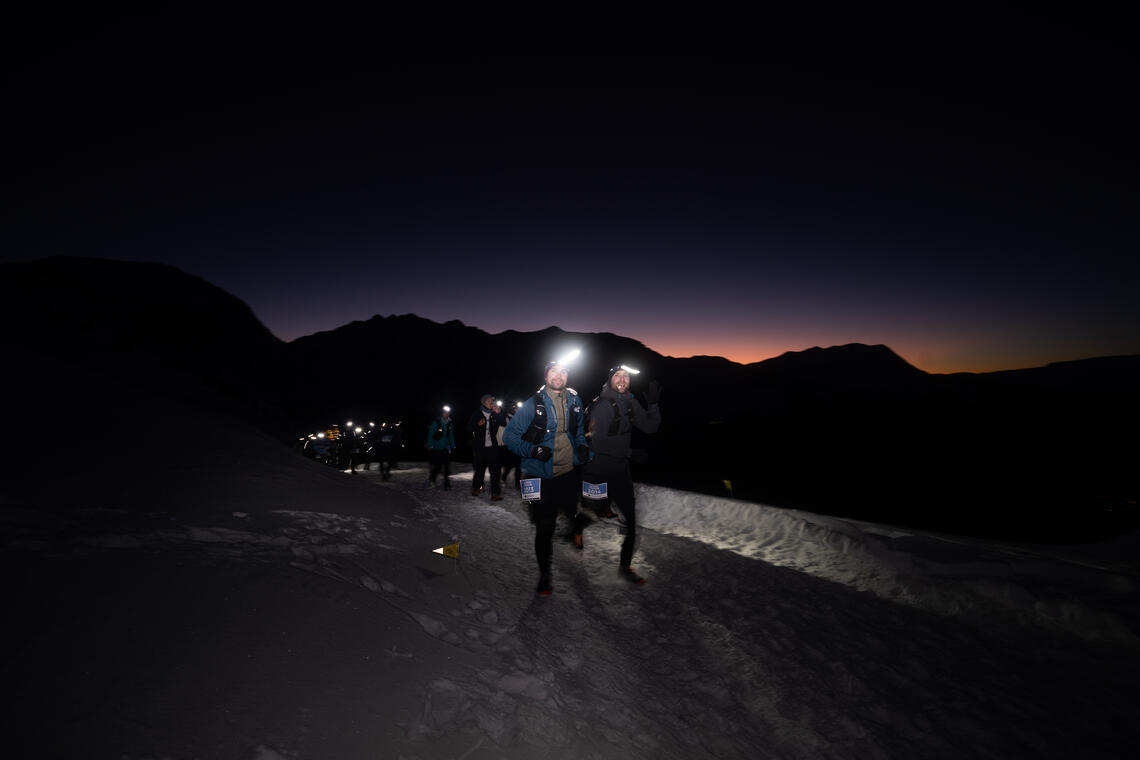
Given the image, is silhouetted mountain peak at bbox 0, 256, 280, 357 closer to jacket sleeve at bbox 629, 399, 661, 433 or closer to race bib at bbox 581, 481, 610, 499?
race bib at bbox 581, 481, 610, 499

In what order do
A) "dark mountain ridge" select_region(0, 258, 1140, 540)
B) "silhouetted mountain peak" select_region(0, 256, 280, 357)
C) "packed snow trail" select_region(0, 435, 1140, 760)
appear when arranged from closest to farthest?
1. "packed snow trail" select_region(0, 435, 1140, 760)
2. "dark mountain ridge" select_region(0, 258, 1140, 540)
3. "silhouetted mountain peak" select_region(0, 256, 280, 357)

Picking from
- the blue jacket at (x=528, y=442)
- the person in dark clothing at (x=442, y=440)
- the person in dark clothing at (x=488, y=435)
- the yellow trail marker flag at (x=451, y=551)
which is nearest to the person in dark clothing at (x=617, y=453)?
the blue jacket at (x=528, y=442)

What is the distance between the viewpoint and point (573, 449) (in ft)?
16.4

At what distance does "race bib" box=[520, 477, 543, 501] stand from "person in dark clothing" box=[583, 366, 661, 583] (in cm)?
97

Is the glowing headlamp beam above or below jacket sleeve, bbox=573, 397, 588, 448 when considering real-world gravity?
above

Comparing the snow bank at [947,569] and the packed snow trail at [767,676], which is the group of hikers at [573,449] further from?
the snow bank at [947,569]

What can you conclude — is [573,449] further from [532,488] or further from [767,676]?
[767,676]

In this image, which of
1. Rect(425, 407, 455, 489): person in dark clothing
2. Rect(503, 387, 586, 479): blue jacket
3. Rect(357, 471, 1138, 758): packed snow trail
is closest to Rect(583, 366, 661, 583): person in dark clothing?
Rect(357, 471, 1138, 758): packed snow trail

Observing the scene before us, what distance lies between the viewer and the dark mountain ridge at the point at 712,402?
3728 cm

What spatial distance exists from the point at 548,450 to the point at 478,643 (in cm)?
180

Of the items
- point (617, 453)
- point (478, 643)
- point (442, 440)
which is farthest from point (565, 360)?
point (442, 440)

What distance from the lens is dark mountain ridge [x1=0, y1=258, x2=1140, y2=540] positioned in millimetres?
37281

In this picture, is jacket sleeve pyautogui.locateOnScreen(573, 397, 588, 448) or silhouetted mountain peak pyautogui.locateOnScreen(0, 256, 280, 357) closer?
jacket sleeve pyautogui.locateOnScreen(573, 397, 588, 448)

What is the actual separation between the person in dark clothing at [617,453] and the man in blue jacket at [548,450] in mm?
694
